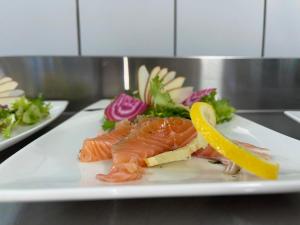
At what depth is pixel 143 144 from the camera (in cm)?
54

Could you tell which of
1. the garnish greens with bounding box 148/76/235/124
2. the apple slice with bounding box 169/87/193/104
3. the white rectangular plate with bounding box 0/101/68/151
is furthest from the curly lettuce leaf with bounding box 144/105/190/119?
the white rectangular plate with bounding box 0/101/68/151

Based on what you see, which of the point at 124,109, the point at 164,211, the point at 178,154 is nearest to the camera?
the point at 164,211

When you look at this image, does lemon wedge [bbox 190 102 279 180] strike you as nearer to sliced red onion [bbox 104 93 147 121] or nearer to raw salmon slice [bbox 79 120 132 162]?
raw salmon slice [bbox 79 120 132 162]

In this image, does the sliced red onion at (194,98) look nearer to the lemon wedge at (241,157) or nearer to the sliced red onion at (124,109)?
the sliced red onion at (124,109)

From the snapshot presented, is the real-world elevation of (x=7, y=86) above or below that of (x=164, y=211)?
above

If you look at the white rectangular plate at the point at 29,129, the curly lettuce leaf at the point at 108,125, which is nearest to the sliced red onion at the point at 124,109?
the curly lettuce leaf at the point at 108,125

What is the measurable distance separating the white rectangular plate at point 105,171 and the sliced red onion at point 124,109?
59mm

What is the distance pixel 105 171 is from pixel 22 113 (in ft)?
1.27

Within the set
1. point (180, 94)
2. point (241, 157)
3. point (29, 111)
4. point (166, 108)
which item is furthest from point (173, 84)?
point (241, 157)

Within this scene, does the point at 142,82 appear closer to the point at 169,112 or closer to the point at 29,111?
the point at 169,112

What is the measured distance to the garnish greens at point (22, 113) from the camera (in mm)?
753

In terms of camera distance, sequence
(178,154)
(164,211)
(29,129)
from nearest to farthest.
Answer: (164,211)
(178,154)
(29,129)

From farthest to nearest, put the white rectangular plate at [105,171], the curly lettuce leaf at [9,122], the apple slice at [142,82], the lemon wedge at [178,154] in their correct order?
the apple slice at [142,82] → the curly lettuce leaf at [9,122] → the lemon wedge at [178,154] → the white rectangular plate at [105,171]

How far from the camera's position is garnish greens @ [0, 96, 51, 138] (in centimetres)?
75
